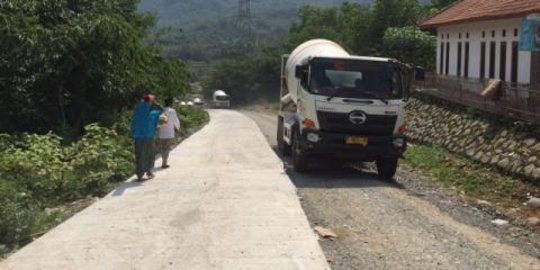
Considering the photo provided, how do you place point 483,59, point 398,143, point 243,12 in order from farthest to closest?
point 243,12, point 483,59, point 398,143

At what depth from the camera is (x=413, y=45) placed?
1745 inches

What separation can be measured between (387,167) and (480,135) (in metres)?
4.93

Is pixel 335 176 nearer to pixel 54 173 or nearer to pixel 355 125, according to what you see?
pixel 355 125

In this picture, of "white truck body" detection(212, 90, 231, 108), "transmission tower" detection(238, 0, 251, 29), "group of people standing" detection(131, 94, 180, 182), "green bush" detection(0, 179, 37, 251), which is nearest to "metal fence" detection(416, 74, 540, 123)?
"group of people standing" detection(131, 94, 180, 182)

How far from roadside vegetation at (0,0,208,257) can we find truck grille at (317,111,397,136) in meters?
4.36

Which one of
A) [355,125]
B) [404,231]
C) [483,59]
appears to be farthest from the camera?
[483,59]

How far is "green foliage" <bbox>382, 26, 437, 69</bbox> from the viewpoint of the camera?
4381 centimetres

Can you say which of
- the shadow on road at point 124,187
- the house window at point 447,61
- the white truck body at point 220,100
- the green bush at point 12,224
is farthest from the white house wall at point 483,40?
the white truck body at point 220,100

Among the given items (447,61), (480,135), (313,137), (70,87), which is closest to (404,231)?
(313,137)

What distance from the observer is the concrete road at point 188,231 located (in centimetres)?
775

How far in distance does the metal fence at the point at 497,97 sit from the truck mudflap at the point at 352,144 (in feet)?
12.5

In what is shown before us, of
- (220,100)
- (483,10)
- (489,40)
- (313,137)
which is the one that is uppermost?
(483,10)

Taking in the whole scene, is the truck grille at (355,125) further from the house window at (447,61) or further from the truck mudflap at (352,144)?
the house window at (447,61)

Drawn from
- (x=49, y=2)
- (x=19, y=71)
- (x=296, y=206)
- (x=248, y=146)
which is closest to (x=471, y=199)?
(x=296, y=206)
